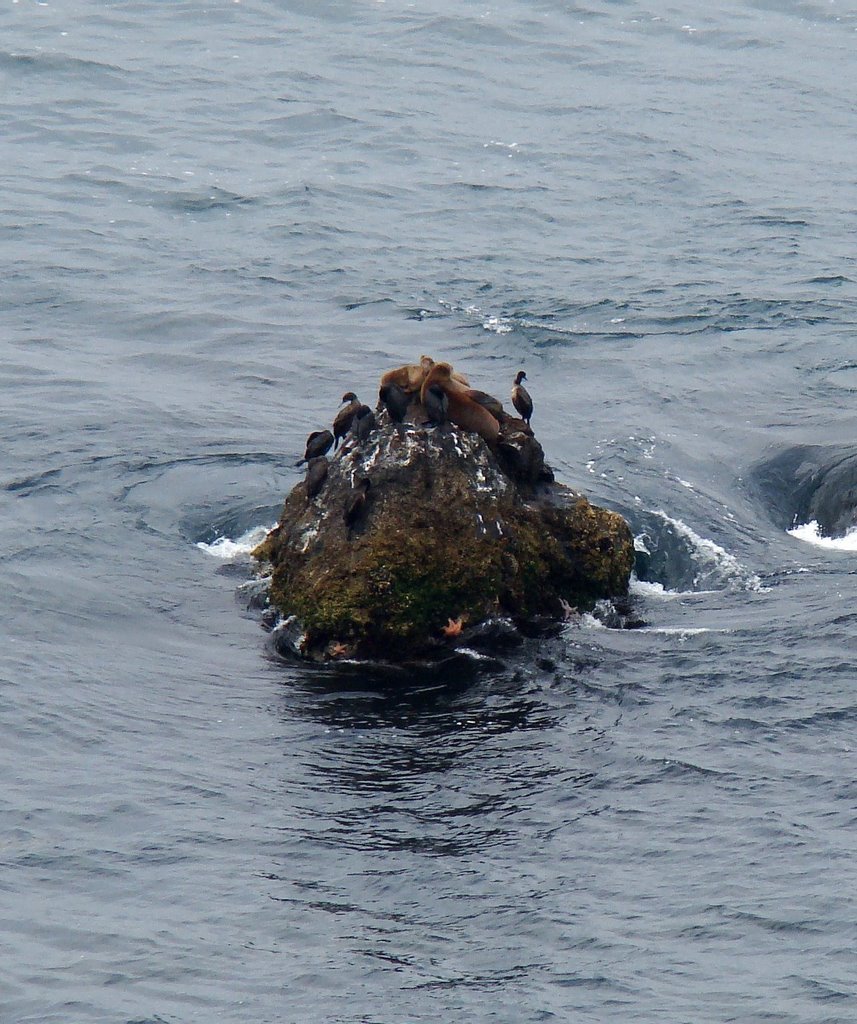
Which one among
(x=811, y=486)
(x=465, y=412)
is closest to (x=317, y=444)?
(x=465, y=412)

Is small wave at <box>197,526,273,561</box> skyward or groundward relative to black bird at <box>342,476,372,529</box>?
groundward

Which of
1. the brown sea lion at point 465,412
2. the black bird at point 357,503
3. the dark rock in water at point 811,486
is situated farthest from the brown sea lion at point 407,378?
the dark rock in water at point 811,486

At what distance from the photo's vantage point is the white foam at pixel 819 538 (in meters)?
Result: 19.3

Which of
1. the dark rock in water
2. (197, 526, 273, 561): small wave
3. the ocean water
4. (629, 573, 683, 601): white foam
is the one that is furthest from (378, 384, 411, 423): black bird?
the dark rock in water

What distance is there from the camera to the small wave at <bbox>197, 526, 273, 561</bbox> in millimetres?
18625

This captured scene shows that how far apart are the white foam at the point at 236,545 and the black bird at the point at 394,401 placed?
286 cm

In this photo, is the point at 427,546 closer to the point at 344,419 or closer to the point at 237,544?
the point at 344,419

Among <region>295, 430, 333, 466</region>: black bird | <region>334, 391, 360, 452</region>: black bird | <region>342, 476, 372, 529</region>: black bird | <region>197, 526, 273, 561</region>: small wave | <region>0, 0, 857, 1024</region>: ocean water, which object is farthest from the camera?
<region>197, 526, 273, 561</region>: small wave

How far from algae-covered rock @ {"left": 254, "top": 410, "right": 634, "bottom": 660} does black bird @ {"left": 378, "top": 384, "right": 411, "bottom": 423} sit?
0.11 meters

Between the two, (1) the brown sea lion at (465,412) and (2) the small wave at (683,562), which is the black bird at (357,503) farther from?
(2) the small wave at (683,562)

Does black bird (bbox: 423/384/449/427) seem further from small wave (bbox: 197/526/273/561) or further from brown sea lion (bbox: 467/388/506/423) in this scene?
small wave (bbox: 197/526/273/561)

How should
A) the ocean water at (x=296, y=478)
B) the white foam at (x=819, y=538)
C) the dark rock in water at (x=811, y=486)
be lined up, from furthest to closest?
the dark rock in water at (x=811, y=486)
the white foam at (x=819, y=538)
the ocean water at (x=296, y=478)

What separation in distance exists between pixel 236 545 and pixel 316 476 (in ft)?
8.63

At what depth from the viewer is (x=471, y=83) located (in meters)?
41.5
